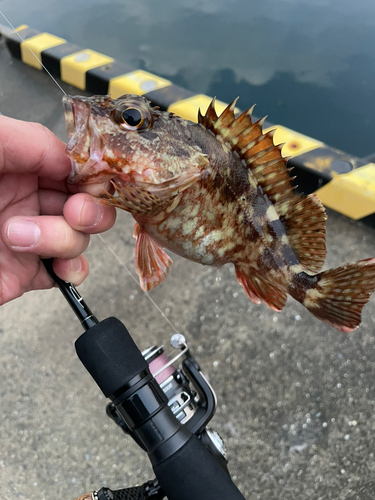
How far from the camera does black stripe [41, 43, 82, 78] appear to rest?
3.58 m

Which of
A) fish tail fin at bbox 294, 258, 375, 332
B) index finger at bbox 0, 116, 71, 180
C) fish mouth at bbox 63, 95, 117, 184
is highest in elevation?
fish mouth at bbox 63, 95, 117, 184

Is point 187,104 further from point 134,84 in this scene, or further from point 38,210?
point 38,210

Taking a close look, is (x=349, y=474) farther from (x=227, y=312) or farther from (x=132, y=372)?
(x=132, y=372)

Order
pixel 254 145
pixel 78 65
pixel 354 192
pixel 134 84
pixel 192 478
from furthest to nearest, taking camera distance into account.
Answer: pixel 78 65
pixel 134 84
pixel 354 192
pixel 254 145
pixel 192 478

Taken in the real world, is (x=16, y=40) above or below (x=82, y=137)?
below

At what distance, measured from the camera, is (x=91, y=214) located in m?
1.12

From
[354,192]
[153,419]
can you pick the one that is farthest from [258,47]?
[153,419]

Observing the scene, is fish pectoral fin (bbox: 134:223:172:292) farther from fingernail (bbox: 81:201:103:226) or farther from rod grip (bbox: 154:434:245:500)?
rod grip (bbox: 154:434:245:500)

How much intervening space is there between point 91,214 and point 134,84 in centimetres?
249

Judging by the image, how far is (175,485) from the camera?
102cm

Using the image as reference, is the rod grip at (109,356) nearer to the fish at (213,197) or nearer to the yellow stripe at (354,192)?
the fish at (213,197)

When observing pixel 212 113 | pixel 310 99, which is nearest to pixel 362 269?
pixel 212 113

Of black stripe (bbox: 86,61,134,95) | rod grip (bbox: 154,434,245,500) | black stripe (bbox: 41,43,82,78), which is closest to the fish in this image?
rod grip (bbox: 154,434,245,500)

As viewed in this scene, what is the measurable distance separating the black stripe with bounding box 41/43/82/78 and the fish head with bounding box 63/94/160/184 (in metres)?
3.07
